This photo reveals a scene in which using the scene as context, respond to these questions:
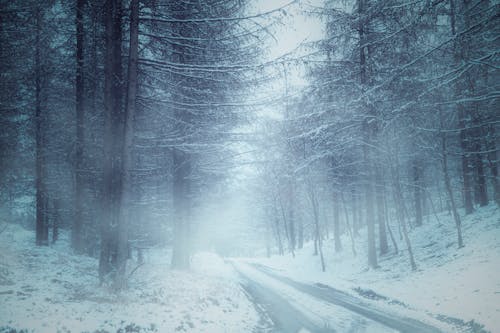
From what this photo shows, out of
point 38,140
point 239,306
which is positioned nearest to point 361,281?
point 239,306

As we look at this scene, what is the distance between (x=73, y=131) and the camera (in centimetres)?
1473

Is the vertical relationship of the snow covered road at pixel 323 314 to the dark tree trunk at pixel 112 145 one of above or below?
below

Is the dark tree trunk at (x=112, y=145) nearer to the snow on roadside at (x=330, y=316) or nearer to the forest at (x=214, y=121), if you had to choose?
the forest at (x=214, y=121)

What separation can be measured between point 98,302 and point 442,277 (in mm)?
12296

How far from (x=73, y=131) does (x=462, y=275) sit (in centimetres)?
1894

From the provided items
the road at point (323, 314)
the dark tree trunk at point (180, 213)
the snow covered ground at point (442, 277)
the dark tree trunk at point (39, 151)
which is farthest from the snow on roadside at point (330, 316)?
the dark tree trunk at point (39, 151)

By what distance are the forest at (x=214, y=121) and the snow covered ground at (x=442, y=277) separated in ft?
0.31

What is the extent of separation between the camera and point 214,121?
12.3 m

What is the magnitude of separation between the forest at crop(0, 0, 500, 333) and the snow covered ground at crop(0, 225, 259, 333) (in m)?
0.07

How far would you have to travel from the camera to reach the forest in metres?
7.42

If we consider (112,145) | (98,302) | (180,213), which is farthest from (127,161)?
(180,213)

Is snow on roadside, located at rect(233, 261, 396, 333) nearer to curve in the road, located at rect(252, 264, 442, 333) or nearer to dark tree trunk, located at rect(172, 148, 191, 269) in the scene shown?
curve in the road, located at rect(252, 264, 442, 333)

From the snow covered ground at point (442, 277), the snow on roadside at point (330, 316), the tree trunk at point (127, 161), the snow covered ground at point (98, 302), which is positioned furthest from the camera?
the snow covered ground at point (442, 277)

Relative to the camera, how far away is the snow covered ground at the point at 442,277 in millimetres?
8219
